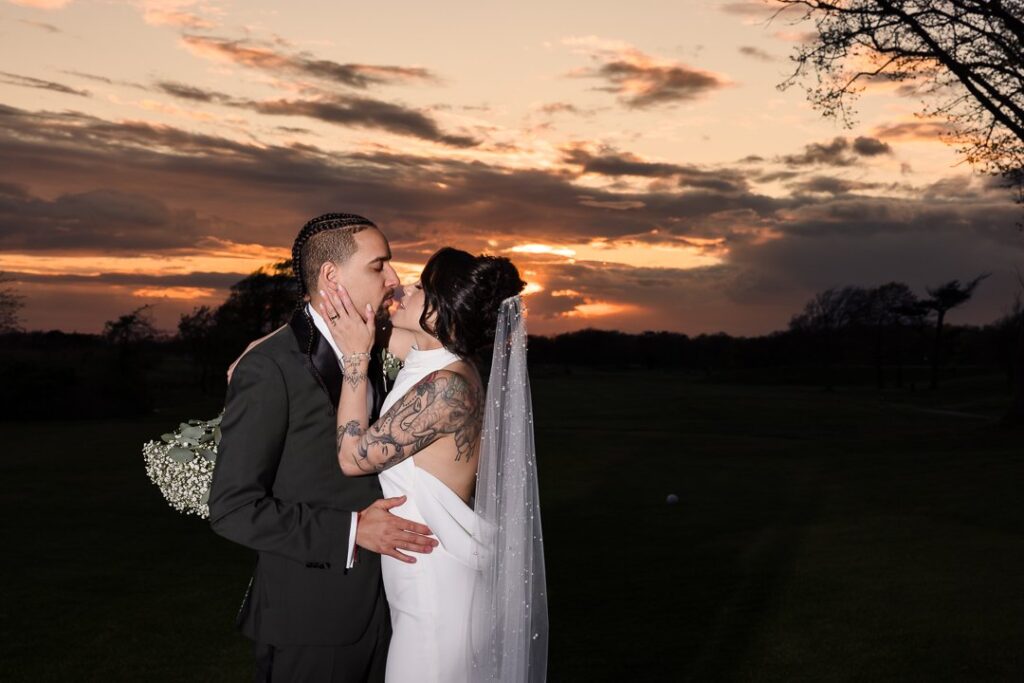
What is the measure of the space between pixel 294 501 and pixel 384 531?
41 centimetres

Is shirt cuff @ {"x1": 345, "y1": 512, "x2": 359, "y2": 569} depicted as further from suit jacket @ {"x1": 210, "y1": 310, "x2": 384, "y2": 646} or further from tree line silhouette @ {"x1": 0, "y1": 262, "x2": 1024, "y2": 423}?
tree line silhouette @ {"x1": 0, "y1": 262, "x2": 1024, "y2": 423}

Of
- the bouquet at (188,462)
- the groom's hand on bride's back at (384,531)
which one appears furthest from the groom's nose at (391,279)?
the bouquet at (188,462)

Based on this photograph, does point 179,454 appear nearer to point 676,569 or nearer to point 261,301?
point 676,569

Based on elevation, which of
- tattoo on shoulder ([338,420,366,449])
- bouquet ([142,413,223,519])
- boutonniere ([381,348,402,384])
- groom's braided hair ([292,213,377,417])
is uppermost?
groom's braided hair ([292,213,377,417])

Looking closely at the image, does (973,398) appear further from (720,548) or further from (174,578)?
(174,578)

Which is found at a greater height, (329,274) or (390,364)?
(329,274)

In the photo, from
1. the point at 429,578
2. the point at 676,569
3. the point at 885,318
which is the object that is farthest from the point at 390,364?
the point at 885,318

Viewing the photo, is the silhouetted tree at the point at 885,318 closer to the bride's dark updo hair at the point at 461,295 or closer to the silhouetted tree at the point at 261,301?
the silhouetted tree at the point at 261,301

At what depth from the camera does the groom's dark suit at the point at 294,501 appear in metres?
4.16

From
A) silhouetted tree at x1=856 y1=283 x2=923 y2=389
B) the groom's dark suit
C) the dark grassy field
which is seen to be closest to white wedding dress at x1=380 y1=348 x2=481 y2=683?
the groom's dark suit

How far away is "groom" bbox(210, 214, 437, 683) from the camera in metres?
4.18

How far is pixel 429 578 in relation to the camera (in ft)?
16.3

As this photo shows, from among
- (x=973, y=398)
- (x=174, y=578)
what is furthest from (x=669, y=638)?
(x=973, y=398)

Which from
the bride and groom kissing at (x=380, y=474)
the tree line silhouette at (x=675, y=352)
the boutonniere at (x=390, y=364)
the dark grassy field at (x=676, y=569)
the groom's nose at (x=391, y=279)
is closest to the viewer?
the bride and groom kissing at (x=380, y=474)
